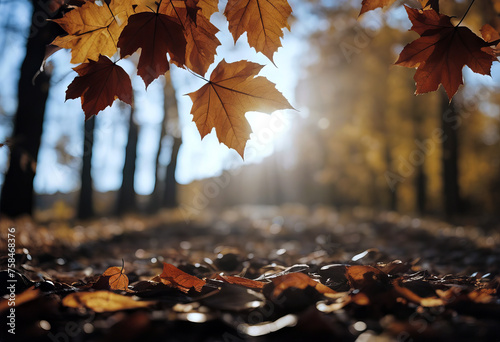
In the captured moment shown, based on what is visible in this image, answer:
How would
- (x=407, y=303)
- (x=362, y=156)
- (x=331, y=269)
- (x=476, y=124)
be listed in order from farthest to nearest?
(x=362, y=156) → (x=476, y=124) → (x=331, y=269) → (x=407, y=303)

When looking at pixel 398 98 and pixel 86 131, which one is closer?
pixel 86 131

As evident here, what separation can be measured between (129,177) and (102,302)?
1237 cm

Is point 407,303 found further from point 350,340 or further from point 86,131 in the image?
point 86,131

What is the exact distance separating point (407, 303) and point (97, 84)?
4.83ft

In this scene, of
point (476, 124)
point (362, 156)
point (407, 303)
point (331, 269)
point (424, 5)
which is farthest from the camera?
point (362, 156)

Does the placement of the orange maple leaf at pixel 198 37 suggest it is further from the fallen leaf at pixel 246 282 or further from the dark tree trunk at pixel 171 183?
the dark tree trunk at pixel 171 183

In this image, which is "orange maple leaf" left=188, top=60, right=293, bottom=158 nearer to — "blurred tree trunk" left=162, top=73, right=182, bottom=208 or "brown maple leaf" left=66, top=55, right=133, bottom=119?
"brown maple leaf" left=66, top=55, right=133, bottom=119

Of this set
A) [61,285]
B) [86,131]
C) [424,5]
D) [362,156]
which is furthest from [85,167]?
[362,156]

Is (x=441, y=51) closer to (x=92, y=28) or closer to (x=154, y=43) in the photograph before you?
(x=154, y=43)

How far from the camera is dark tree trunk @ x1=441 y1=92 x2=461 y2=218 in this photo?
1015cm

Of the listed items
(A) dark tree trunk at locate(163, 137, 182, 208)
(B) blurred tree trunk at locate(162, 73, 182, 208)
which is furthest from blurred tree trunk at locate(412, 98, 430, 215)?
(A) dark tree trunk at locate(163, 137, 182, 208)

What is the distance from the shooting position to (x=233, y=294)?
1.28 meters

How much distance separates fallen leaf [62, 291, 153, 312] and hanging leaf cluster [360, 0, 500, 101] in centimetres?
139

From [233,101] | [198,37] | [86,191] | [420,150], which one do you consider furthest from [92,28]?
[420,150]
